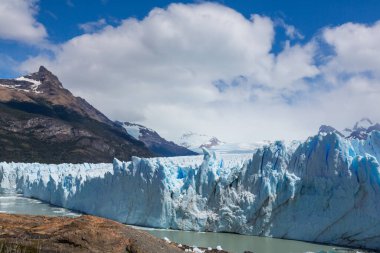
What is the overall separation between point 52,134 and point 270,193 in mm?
72628

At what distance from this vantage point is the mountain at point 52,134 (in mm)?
73188

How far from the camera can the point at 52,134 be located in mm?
84562

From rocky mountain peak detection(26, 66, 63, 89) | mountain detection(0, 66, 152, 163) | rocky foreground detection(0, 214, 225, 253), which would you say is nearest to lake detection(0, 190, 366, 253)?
rocky foreground detection(0, 214, 225, 253)

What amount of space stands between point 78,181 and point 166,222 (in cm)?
819

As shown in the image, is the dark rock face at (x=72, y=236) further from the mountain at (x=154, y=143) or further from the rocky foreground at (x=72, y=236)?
the mountain at (x=154, y=143)

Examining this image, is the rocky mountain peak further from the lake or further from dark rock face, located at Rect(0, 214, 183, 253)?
dark rock face, located at Rect(0, 214, 183, 253)

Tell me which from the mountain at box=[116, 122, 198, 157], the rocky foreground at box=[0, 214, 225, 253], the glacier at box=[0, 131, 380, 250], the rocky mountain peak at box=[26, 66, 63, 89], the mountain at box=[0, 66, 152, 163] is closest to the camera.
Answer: the rocky foreground at box=[0, 214, 225, 253]

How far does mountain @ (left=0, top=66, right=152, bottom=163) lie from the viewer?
73188mm

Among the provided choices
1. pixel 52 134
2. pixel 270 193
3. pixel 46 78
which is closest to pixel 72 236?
pixel 270 193

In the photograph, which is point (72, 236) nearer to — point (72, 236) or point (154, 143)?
point (72, 236)

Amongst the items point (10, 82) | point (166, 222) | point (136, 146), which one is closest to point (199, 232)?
point (166, 222)

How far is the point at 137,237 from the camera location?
6.62 meters

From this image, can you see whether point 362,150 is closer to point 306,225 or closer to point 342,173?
point 342,173

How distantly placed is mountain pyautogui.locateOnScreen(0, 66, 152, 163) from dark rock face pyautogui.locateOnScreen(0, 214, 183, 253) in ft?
205
